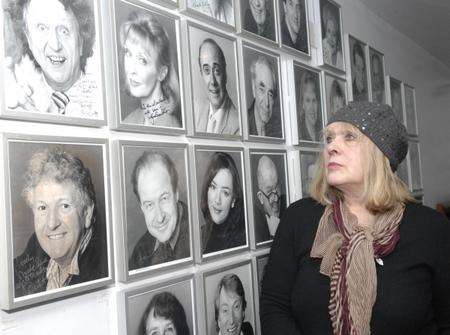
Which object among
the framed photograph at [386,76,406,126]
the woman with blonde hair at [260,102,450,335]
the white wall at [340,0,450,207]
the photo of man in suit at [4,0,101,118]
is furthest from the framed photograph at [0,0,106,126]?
the framed photograph at [386,76,406,126]

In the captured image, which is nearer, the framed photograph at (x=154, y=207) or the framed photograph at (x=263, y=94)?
the framed photograph at (x=154, y=207)

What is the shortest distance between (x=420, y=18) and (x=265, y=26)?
180cm

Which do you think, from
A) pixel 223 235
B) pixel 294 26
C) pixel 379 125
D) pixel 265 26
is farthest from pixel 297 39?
pixel 223 235

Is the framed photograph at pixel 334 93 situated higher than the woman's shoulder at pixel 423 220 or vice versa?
the framed photograph at pixel 334 93

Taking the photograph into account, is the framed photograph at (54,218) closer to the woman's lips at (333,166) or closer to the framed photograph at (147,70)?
the framed photograph at (147,70)

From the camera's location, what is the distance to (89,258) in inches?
35.9

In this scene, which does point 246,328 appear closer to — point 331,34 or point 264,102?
point 264,102

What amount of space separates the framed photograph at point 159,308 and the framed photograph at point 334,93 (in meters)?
1.05

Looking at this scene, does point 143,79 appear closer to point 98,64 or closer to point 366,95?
point 98,64

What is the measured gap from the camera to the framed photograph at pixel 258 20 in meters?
1.42

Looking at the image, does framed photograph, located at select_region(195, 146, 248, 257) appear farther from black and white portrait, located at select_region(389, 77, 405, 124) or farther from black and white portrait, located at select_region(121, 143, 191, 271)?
black and white portrait, located at select_region(389, 77, 405, 124)

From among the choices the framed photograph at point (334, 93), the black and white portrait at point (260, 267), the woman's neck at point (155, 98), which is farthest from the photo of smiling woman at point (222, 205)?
the framed photograph at point (334, 93)

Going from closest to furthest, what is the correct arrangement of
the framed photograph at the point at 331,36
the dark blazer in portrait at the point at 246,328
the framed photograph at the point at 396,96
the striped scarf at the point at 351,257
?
the striped scarf at the point at 351,257 < the dark blazer in portrait at the point at 246,328 < the framed photograph at the point at 331,36 < the framed photograph at the point at 396,96

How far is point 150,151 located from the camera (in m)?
1.06
